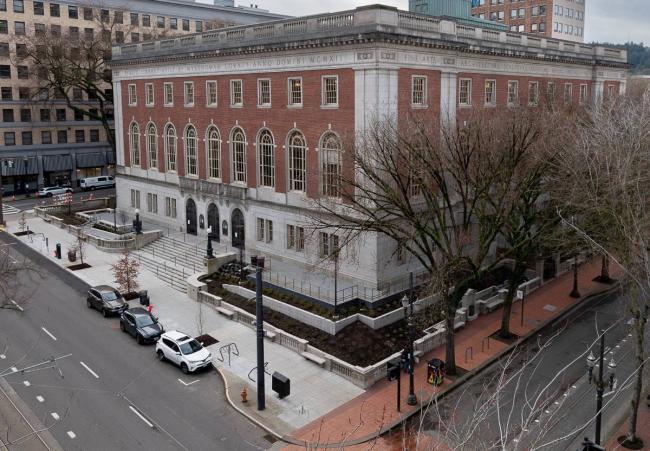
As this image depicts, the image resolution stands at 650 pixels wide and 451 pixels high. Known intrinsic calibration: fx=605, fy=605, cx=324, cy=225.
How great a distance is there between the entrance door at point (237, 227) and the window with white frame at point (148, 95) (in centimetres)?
1463

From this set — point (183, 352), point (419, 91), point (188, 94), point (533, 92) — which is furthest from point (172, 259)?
point (533, 92)

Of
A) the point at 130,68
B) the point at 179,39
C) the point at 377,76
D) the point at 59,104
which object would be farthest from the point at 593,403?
the point at 59,104

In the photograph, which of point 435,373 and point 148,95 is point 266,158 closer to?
point 148,95

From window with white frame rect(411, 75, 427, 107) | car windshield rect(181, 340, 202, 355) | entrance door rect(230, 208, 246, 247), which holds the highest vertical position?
window with white frame rect(411, 75, 427, 107)

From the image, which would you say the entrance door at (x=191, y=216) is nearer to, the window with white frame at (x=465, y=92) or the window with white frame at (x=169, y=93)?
the window with white frame at (x=169, y=93)

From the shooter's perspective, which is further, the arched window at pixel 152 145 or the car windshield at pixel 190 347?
the arched window at pixel 152 145

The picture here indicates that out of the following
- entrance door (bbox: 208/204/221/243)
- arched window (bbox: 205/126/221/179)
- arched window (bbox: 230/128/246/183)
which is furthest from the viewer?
entrance door (bbox: 208/204/221/243)

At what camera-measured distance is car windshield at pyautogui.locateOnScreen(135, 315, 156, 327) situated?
101 ft

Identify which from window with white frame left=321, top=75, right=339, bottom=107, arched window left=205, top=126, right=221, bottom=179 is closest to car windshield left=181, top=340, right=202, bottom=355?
window with white frame left=321, top=75, right=339, bottom=107

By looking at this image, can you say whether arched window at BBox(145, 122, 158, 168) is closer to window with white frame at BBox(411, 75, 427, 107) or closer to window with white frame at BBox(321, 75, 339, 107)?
window with white frame at BBox(321, 75, 339, 107)

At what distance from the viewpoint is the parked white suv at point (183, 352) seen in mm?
27000

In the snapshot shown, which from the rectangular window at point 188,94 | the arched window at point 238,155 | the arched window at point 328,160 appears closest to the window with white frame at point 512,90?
the arched window at point 328,160

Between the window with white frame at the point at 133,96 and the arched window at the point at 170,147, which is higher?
the window with white frame at the point at 133,96

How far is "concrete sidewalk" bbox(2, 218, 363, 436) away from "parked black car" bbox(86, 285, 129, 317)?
1837mm
